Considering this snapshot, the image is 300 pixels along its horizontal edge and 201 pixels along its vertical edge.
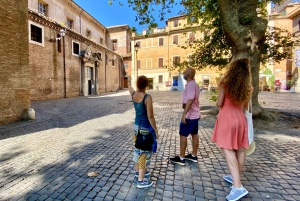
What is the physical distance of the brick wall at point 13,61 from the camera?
20.7 ft

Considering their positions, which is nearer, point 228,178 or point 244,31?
point 228,178

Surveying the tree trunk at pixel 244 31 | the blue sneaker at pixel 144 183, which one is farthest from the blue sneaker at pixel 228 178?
the tree trunk at pixel 244 31

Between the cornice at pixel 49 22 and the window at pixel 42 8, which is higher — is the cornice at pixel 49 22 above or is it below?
below

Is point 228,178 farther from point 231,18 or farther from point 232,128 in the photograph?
point 231,18

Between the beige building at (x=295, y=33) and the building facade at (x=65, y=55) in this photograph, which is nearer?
the building facade at (x=65, y=55)

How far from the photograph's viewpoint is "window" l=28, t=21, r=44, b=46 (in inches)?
567

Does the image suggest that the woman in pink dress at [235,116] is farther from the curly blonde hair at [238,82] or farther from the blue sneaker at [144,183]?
the blue sneaker at [144,183]

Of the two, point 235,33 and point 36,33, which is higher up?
point 36,33

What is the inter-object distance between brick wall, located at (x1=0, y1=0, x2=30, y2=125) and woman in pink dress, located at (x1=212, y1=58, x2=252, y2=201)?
7233 mm

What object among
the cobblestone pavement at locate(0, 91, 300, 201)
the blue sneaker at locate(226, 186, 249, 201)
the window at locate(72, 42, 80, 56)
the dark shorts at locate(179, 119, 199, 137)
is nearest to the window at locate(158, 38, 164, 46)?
the window at locate(72, 42, 80, 56)

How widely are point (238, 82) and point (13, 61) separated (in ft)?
25.1

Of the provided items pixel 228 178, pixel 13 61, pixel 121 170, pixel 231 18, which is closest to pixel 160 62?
pixel 231 18

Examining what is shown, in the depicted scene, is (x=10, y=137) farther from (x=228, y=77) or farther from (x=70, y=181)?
(x=228, y=77)

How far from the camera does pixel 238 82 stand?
7.44 feet
